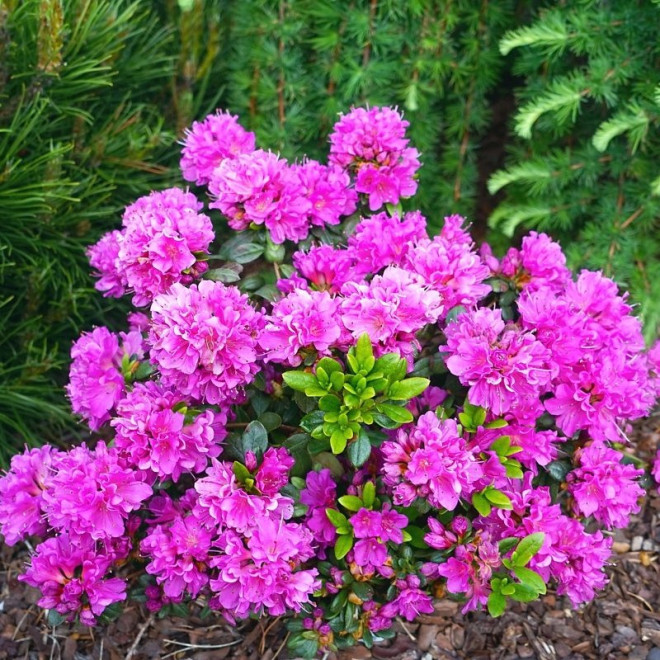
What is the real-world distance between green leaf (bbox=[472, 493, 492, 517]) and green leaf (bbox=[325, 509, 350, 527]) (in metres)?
0.27

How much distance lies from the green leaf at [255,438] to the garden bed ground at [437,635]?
21.9 inches

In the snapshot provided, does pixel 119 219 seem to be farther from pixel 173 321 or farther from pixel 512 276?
pixel 512 276

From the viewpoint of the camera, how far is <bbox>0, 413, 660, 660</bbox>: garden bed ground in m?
1.96

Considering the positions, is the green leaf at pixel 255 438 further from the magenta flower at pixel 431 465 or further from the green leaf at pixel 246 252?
the green leaf at pixel 246 252

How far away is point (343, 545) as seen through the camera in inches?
66.7

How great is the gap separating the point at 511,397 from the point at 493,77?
1468mm

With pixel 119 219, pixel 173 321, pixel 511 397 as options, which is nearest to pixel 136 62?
pixel 119 219

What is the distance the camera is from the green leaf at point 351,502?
1.68 m

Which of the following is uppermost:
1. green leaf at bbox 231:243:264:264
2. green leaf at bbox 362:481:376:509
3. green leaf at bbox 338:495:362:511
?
green leaf at bbox 231:243:264:264

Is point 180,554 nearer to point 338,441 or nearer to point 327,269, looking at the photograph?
point 338,441

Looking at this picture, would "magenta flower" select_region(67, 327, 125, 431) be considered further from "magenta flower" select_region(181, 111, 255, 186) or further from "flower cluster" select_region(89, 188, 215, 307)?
"magenta flower" select_region(181, 111, 255, 186)

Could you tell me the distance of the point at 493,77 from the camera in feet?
8.91

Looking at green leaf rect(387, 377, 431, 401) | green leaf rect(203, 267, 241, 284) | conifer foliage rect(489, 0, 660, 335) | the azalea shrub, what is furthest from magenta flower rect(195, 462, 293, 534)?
conifer foliage rect(489, 0, 660, 335)

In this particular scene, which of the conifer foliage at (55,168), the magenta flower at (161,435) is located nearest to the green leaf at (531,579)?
the magenta flower at (161,435)
